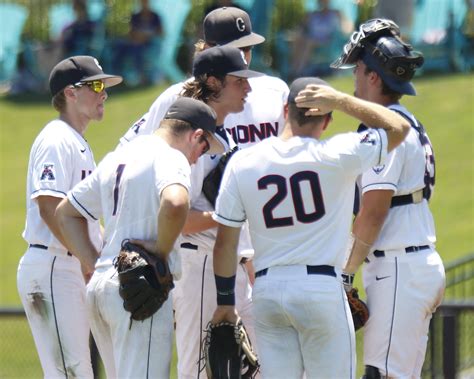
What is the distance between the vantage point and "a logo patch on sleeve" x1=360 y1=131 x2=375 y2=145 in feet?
17.6

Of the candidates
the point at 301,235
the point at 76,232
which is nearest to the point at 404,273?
the point at 301,235

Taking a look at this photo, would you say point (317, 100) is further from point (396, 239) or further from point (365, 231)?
point (396, 239)

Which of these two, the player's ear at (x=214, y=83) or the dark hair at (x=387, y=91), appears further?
the player's ear at (x=214, y=83)

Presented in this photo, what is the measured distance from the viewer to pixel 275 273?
17.8ft

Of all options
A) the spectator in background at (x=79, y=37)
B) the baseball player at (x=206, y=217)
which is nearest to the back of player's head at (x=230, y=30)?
the baseball player at (x=206, y=217)

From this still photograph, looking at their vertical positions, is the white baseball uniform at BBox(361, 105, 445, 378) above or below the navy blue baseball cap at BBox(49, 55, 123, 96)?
below

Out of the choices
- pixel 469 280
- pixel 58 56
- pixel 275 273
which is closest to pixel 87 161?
pixel 275 273

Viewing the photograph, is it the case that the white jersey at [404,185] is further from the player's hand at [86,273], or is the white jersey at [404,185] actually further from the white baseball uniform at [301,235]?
the player's hand at [86,273]

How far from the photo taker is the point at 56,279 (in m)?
6.43

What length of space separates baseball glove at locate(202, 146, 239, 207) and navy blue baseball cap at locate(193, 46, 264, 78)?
0.42m

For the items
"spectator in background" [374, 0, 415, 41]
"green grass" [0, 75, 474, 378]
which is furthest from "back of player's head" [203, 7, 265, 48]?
"spectator in background" [374, 0, 415, 41]

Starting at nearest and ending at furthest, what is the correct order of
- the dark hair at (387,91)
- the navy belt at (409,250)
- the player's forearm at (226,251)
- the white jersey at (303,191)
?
the white jersey at (303,191), the player's forearm at (226,251), the navy belt at (409,250), the dark hair at (387,91)

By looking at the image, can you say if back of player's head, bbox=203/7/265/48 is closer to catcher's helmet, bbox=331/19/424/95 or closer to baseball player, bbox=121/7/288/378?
baseball player, bbox=121/7/288/378

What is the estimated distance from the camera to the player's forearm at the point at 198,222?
20.1 ft
